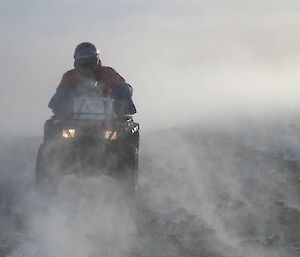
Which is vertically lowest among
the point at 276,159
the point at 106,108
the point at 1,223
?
the point at 1,223

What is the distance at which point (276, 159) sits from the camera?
35.6 feet

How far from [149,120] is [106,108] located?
10.4 metres

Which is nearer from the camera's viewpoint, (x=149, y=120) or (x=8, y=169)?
(x=8, y=169)

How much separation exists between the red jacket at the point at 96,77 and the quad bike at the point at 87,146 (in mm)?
934

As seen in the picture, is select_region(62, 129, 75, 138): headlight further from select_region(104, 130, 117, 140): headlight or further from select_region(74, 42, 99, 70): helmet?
select_region(74, 42, 99, 70): helmet

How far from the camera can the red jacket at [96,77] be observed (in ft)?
30.2

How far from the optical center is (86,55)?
30.7 feet

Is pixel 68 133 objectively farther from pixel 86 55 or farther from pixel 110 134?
pixel 86 55

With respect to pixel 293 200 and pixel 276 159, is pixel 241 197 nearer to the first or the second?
pixel 293 200

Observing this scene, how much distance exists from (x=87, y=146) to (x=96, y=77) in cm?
203

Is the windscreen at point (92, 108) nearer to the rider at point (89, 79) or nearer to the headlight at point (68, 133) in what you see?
the headlight at point (68, 133)

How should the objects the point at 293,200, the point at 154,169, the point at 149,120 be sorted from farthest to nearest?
the point at 149,120 < the point at 154,169 < the point at 293,200

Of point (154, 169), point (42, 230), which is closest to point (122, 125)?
point (42, 230)

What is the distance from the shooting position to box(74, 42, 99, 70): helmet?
9.37m
